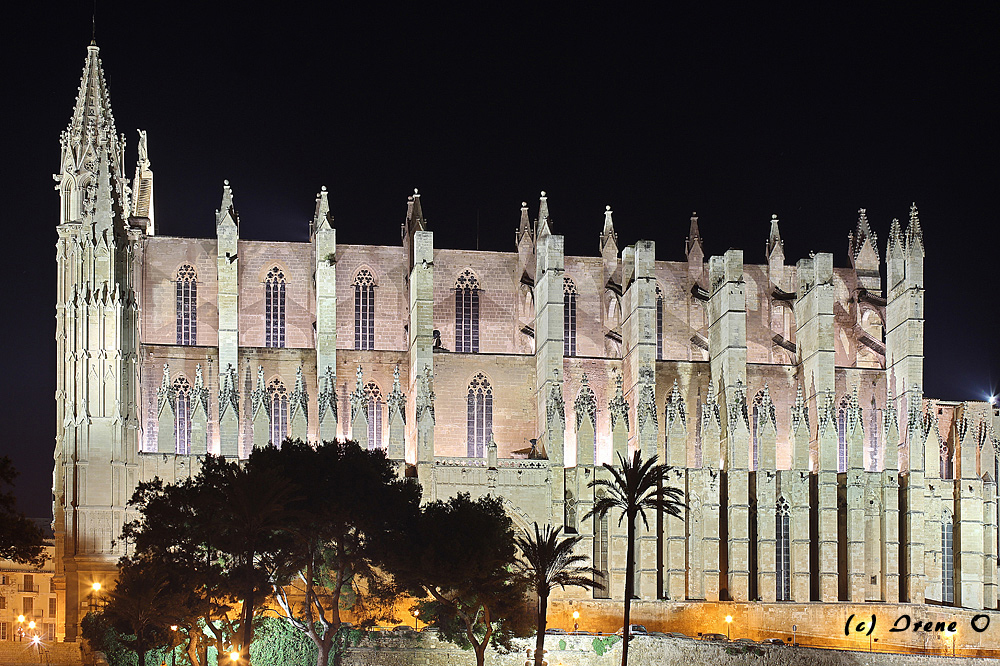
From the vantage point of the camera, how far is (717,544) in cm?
6316

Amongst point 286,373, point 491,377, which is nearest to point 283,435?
point 286,373

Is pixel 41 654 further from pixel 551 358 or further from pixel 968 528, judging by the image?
pixel 968 528

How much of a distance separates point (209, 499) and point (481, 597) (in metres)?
9.39

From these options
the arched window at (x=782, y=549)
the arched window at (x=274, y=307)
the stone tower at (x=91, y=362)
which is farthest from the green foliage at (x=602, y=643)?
the arched window at (x=274, y=307)

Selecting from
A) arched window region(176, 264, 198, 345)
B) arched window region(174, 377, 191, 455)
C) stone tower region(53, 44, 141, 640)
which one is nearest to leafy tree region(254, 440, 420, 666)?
stone tower region(53, 44, 141, 640)

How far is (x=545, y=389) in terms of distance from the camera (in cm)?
6488

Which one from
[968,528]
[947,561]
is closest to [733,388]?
[968,528]

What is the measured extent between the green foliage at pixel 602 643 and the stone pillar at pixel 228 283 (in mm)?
17969

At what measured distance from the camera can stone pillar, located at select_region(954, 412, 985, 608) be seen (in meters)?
65.3

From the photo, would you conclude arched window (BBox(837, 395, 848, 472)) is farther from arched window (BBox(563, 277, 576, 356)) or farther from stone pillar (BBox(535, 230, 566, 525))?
stone pillar (BBox(535, 230, 566, 525))

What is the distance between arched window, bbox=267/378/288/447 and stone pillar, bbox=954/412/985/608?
29219 millimetres

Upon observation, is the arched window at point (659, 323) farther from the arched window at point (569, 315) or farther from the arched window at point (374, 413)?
the arched window at point (374, 413)

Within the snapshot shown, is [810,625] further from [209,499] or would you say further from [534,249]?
[209,499]

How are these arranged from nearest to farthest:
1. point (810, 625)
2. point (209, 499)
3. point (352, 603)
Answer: point (209, 499) < point (352, 603) < point (810, 625)
